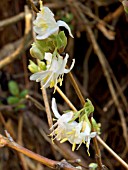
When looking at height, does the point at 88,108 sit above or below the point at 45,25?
below

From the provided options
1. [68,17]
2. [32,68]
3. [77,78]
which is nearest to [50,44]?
[32,68]

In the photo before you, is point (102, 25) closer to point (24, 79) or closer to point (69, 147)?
point (24, 79)

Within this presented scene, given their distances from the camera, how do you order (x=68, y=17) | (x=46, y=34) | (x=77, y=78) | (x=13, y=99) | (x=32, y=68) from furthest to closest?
1. (x=77, y=78)
2. (x=68, y=17)
3. (x=13, y=99)
4. (x=32, y=68)
5. (x=46, y=34)

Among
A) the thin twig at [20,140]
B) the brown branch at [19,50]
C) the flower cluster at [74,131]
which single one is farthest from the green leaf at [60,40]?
the thin twig at [20,140]

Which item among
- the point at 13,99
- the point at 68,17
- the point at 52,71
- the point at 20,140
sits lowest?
the point at 20,140

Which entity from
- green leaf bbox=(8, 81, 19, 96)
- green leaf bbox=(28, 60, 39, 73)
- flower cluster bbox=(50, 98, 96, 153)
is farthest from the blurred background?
flower cluster bbox=(50, 98, 96, 153)

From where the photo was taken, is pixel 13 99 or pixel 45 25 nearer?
pixel 45 25

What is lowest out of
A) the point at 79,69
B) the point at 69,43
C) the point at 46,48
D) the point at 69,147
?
the point at 69,147

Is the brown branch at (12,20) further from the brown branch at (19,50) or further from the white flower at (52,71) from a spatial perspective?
the white flower at (52,71)

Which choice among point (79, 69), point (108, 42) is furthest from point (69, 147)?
point (108, 42)

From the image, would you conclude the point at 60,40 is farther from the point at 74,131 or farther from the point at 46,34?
the point at 74,131

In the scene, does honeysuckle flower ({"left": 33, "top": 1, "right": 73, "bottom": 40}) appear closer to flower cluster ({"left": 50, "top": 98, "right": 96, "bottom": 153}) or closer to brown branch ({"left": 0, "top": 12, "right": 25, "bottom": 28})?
flower cluster ({"left": 50, "top": 98, "right": 96, "bottom": 153})
